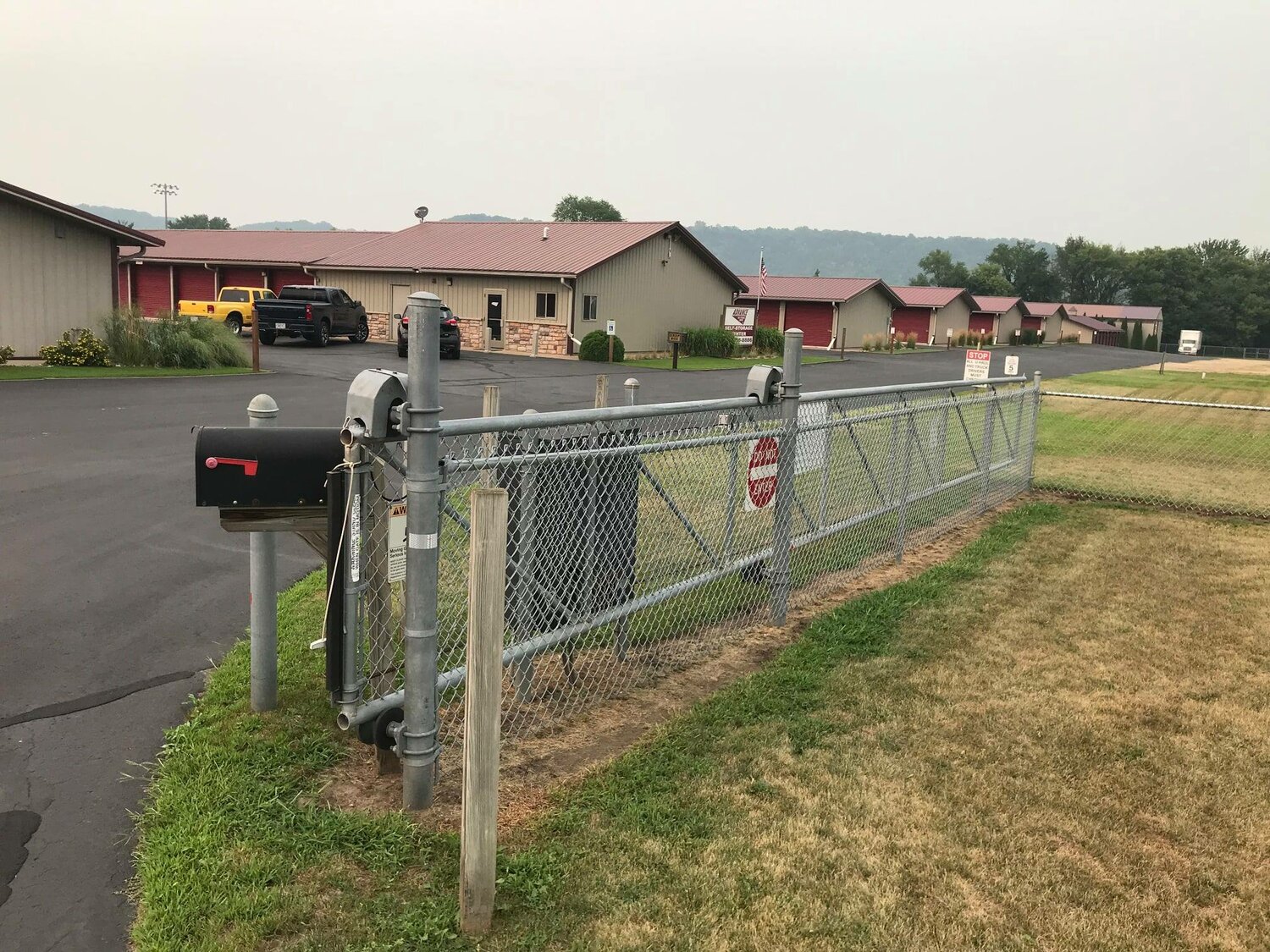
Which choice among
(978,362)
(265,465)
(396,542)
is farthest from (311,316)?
(396,542)

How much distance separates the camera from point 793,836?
3.81 meters

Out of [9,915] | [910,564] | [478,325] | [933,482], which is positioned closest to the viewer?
[9,915]

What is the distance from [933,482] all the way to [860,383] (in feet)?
68.2

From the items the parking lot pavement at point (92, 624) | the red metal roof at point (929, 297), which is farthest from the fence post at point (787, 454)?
the red metal roof at point (929, 297)

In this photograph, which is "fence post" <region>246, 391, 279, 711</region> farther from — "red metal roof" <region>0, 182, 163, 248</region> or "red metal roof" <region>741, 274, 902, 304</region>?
"red metal roof" <region>741, 274, 902, 304</region>

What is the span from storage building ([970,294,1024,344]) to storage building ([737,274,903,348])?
2030cm

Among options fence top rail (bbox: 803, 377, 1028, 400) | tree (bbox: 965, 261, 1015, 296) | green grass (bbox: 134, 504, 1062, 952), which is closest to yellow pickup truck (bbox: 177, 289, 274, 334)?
fence top rail (bbox: 803, 377, 1028, 400)

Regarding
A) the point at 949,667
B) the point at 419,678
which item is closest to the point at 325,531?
the point at 419,678

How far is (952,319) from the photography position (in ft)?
223

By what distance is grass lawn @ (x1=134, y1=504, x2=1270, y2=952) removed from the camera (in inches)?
127

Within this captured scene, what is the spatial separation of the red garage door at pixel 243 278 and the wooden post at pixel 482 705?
45.0 meters

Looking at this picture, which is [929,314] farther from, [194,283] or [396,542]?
[396,542]

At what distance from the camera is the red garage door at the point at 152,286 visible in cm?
4588

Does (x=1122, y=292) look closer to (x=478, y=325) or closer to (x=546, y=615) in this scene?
(x=478, y=325)
